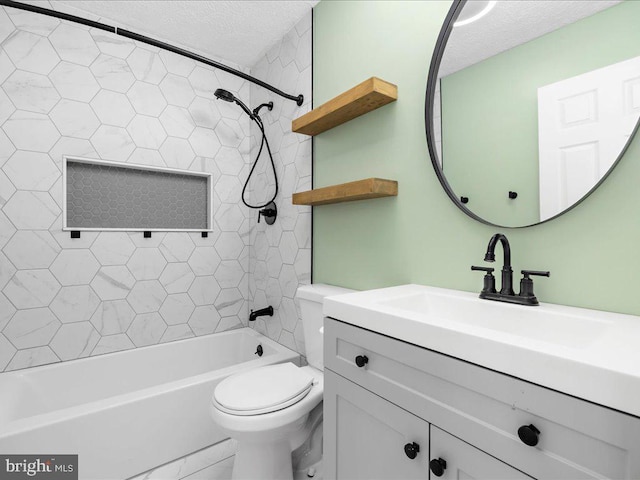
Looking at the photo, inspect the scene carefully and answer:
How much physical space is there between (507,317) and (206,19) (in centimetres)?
226

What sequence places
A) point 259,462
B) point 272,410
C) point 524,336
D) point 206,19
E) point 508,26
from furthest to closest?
point 206,19
point 259,462
point 272,410
point 508,26
point 524,336

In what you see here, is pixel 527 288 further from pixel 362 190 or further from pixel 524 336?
pixel 362 190

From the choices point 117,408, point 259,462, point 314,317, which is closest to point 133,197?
point 117,408

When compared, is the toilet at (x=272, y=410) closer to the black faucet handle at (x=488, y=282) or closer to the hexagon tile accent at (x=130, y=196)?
the hexagon tile accent at (x=130, y=196)

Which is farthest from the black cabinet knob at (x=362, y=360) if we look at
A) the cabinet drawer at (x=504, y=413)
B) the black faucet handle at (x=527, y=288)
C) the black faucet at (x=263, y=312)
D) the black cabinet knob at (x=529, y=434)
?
the black faucet at (x=263, y=312)

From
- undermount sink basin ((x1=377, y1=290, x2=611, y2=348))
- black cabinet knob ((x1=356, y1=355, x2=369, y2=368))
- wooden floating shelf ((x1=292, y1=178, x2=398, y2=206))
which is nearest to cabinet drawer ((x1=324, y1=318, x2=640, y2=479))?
black cabinet knob ((x1=356, y1=355, x2=369, y2=368))

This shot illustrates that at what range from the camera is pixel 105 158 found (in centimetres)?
199

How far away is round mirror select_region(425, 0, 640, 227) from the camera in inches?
33.8

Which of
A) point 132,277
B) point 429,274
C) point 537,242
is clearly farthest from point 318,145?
point 132,277

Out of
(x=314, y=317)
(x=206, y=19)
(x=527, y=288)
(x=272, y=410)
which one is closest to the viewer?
(x=527, y=288)

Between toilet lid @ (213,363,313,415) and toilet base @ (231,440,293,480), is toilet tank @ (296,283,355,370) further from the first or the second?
toilet base @ (231,440,293,480)

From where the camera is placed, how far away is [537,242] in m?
1.00

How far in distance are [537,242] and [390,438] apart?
2.39ft

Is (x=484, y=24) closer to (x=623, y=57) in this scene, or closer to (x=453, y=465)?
(x=623, y=57)
